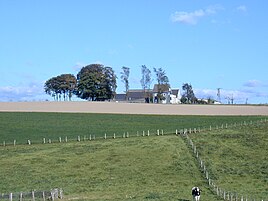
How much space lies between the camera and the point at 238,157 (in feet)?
198

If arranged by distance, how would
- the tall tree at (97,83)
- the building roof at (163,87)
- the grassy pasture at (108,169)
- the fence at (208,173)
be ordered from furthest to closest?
the building roof at (163,87)
the tall tree at (97,83)
the grassy pasture at (108,169)
the fence at (208,173)

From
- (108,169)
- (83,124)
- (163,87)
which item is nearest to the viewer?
(108,169)

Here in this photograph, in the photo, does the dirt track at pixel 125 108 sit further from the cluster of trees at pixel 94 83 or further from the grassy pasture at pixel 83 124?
the cluster of trees at pixel 94 83

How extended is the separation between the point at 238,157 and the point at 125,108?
53385 millimetres

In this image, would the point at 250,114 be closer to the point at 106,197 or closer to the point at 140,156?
the point at 140,156

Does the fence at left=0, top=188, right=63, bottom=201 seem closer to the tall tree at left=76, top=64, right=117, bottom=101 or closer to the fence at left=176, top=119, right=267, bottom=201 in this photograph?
the fence at left=176, top=119, right=267, bottom=201

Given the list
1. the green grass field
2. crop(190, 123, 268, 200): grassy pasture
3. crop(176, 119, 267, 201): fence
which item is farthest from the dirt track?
crop(190, 123, 268, 200): grassy pasture

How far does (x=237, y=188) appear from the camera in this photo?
44.5m

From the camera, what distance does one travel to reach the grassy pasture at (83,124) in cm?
7869

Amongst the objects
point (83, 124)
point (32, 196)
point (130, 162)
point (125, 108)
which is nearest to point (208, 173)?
point (130, 162)

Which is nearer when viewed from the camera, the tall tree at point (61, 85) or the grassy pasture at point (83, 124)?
the grassy pasture at point (83, 124)

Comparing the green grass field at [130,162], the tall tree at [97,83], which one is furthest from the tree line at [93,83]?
the green grass field at [130,162]

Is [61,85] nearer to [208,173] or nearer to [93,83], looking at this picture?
[93,83]

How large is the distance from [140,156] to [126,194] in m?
19.5
